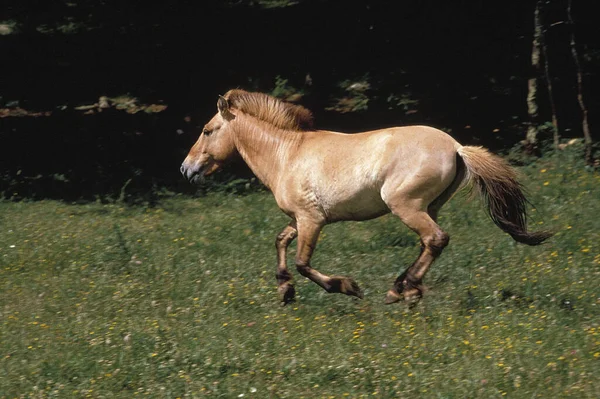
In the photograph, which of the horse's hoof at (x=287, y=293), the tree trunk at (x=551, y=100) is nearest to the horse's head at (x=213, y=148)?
the horse's hoof at (x=287, y=293)

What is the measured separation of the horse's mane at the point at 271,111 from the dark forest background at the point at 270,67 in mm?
6585

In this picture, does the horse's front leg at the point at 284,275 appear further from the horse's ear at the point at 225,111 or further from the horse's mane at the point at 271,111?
the horse's ear at the point at 225,111

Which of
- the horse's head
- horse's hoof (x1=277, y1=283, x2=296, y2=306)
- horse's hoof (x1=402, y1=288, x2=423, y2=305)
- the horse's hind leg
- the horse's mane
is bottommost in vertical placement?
horse's hoof (x1=277, y1=283, x2=296, y2=306)

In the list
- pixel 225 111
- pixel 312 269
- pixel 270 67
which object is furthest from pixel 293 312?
pixel 270 67

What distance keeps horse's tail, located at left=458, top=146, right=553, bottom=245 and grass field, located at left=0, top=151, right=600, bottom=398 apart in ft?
1.89

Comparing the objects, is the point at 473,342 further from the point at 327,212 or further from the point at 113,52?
the point at 113,52

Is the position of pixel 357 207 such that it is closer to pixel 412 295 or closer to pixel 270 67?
pixel 412 295

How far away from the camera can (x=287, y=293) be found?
9633 millimetres

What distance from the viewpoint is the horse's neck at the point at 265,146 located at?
1018 cm

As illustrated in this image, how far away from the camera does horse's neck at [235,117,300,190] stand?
10180 mm

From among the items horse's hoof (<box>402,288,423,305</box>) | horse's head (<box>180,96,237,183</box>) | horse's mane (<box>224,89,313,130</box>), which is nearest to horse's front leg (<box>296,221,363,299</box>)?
horse's hoof (<box>402,288,423,305</box>)

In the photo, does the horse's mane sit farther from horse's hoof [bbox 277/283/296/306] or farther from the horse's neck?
horse's hoof [bbox 277/283/296/306]

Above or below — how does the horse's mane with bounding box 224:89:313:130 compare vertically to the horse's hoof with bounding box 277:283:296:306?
above

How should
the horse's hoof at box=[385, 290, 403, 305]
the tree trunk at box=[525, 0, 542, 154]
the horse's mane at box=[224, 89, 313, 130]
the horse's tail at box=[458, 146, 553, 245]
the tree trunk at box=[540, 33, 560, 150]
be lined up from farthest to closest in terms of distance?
the tree trunk at box=[525, 0, 542, 154] → the tree trunk at box=[540, 33, 560, 150] → the horse's mane at box=[224, 89, 313, 130] → the horse's hoof at box=[385, 290, 403, 305] → the horse's tail at box=[458, 146, 553, 245]
